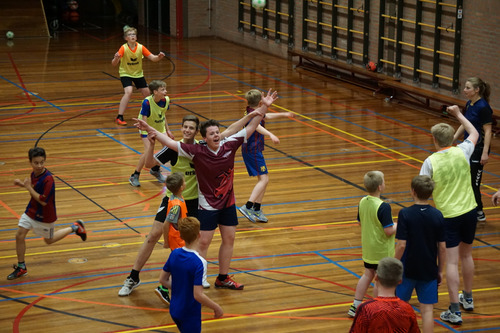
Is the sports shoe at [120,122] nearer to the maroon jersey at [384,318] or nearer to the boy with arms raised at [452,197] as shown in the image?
the boy with arms raised at [452,197]

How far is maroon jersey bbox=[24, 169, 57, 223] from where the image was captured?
8305 mm

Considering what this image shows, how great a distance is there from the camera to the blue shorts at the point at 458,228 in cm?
738

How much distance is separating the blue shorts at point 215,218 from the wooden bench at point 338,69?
11.2m

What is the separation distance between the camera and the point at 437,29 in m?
17.0

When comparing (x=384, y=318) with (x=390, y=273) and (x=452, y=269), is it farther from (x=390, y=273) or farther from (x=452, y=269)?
(x=452, y=269)

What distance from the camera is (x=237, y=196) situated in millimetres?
11477

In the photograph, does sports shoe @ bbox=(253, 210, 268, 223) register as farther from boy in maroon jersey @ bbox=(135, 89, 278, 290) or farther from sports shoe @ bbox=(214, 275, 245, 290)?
boy in maroon jersey @ bbox=(135, 89, 278, 290)

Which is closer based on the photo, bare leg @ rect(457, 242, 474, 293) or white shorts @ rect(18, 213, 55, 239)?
bare leg @ rect(457, 242, 474, 293)

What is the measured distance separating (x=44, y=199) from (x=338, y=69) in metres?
13.5

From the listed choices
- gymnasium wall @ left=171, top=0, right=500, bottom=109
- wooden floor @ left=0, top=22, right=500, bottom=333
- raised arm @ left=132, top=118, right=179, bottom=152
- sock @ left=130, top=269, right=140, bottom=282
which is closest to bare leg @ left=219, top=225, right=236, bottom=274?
wooden floor @ left=0, top=22, right=500, bottom=333

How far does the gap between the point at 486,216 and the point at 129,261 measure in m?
4.93

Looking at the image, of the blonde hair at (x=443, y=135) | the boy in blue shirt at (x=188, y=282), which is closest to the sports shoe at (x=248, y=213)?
the blonde hair at (x=443, y=135)

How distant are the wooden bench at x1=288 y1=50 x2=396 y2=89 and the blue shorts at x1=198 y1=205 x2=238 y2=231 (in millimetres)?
11162

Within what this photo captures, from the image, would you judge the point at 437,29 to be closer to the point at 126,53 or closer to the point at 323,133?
the point at 323,133
